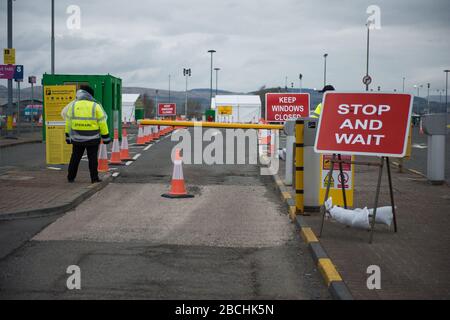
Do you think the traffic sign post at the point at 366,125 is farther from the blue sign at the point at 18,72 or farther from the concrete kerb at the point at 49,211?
the blue sign at the point at 18,72

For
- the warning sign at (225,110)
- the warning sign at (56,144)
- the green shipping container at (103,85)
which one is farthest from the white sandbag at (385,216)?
the warning sign at (225,110)

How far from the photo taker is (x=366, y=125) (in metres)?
8.27

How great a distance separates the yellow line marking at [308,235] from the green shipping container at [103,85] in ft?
38.4

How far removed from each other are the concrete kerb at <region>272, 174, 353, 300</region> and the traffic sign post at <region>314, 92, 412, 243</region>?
1.23 ft

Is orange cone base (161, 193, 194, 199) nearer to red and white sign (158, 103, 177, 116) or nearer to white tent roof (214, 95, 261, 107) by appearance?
red and white sign (158, 103, 177, 116)

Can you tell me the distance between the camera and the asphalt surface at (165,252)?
6.05m

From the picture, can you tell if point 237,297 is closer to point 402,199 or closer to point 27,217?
point 27,217

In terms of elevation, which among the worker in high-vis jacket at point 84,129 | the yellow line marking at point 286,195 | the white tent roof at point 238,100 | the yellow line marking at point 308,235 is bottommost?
the yellow line marking at point 308,235

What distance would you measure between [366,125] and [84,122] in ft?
21.3

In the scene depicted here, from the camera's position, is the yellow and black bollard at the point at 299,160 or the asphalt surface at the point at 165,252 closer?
the asphalt surface at the point at 165,252

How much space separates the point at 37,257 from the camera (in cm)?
729

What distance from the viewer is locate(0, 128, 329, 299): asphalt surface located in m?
6.05

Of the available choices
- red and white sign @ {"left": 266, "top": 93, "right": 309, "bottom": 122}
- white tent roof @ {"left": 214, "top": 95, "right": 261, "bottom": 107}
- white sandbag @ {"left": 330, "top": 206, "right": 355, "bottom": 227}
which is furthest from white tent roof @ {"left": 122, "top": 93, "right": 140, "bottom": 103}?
white sandbag @ {"left": 330, "top": 206, "right": 355, "bottom": 227}

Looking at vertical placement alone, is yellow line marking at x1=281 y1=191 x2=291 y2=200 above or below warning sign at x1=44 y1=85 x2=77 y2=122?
below
